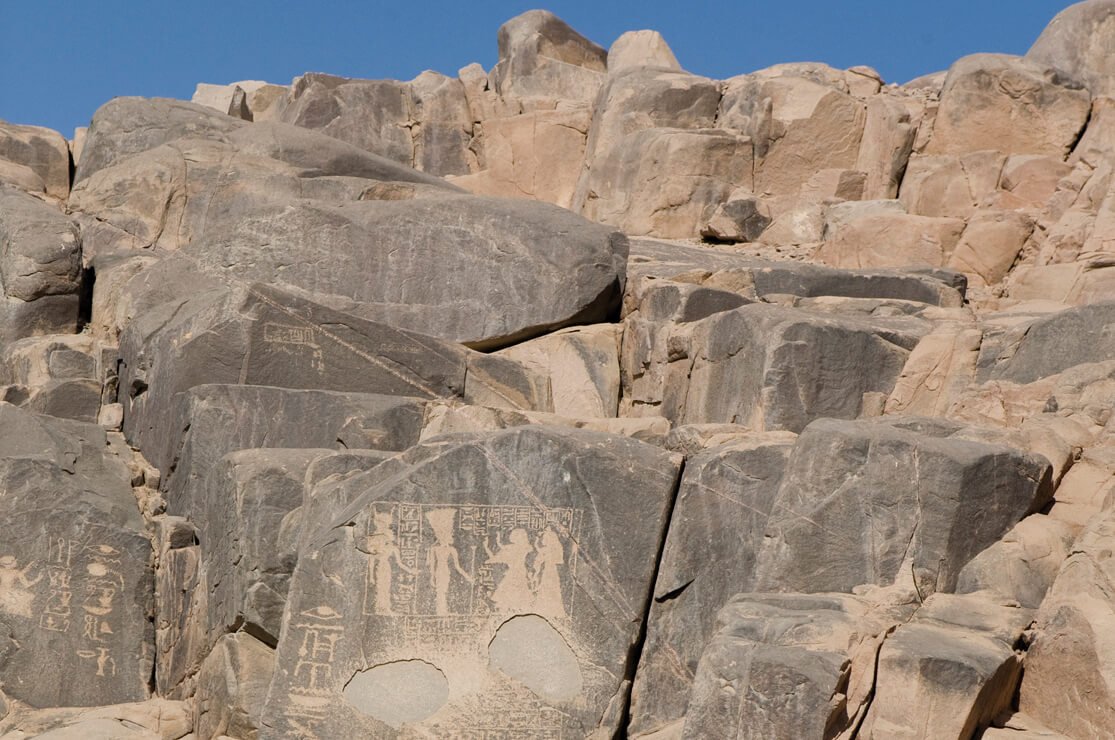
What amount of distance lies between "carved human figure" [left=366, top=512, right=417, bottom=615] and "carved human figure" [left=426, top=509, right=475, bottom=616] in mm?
139

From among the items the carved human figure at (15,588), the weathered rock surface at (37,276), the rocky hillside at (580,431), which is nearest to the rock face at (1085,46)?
the rocky hillside at (580,431)

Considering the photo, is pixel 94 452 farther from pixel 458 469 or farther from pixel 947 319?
pixel 947 319

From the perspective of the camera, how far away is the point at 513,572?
34.7ft

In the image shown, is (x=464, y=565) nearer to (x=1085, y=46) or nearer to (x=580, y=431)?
(x=580, y=431)

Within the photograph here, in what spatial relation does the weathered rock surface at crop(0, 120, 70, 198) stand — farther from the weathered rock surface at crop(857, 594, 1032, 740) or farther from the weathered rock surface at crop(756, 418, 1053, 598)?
the weathered rock surface at crop(857, 594, 1032, 740)

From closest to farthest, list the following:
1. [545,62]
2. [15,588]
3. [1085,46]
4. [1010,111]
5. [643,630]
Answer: [643,630]
[15,588]
[1010,111]
[1085,46]
[545,62]

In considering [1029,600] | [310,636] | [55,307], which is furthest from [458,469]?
[55,307]

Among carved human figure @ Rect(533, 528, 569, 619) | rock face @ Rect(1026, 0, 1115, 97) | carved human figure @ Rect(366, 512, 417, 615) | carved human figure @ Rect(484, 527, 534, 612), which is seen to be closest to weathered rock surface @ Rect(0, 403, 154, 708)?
carved human figure @ Rect(366, 512, 417, 615)

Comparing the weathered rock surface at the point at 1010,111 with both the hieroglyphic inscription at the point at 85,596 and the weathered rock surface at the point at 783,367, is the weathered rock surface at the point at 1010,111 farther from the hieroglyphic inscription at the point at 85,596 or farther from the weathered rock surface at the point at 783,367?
the hieroglyphic inscription at the point at 85,596

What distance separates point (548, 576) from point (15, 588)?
3.86m

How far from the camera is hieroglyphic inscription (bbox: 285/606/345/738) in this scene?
10.3 m

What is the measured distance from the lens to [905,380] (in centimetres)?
1266

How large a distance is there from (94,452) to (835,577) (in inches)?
231

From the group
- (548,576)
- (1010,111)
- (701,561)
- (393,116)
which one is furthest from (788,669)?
(393,116)
